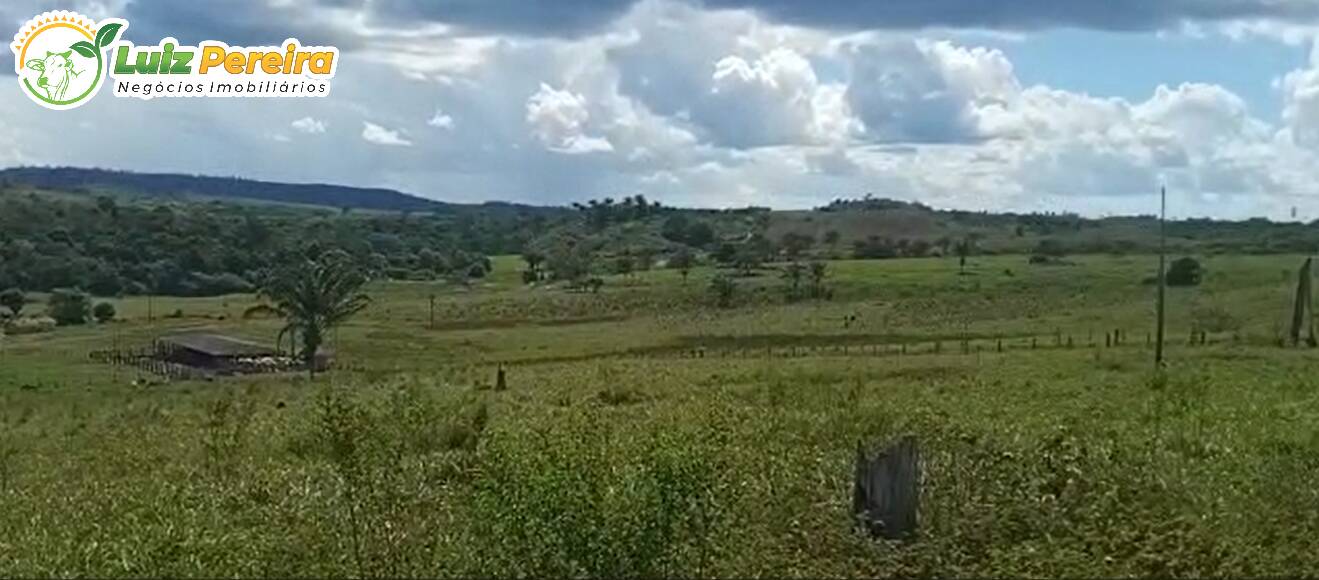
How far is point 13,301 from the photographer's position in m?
98.1

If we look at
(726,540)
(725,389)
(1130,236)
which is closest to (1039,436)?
(726,540)

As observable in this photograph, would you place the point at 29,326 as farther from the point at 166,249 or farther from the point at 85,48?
the point at 85,48

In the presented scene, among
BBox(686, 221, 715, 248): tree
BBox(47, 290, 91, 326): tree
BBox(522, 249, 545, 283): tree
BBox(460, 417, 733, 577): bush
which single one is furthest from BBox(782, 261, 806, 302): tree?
BBox(460, 417, 733, 577): bush

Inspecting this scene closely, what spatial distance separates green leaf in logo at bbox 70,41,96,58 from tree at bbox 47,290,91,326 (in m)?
69.3

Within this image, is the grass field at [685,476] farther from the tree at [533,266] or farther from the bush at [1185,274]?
the tree at [533,266]

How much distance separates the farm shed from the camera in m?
65.9

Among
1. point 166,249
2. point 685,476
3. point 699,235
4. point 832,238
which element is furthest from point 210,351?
point 832,238

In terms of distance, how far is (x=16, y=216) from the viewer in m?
136

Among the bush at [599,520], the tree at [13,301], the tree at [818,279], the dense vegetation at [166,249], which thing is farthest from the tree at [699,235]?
the bush at [599,520]

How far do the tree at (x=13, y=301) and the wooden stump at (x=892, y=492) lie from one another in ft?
309

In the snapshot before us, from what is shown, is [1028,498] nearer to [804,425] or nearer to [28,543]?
[804,425]

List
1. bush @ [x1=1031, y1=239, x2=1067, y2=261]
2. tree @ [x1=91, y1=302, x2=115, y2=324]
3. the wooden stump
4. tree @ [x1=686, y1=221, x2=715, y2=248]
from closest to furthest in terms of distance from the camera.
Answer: the wooden stump, tree @ [x1=91, y1=302, x2=115, y2=324], bush @ [x1=1031, y1=239, x2=1067, y2=261], tree @ [x1=686, y1=221, x2=715, y2=248]

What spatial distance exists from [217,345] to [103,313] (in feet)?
94.7

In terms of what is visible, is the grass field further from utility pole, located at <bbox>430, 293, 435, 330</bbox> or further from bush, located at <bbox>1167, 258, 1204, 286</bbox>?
bush, located at <bbox>1167, 258, 1204, 286</bbox>
